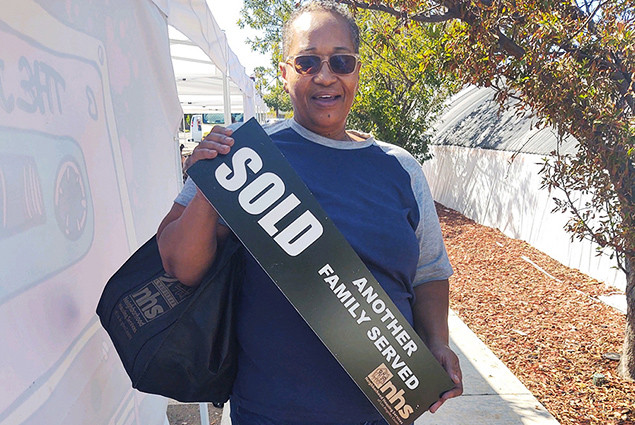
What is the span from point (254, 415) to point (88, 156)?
2.67 ft

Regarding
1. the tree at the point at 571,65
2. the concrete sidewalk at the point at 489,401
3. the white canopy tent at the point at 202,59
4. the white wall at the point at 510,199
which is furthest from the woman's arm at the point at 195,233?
the white wall at the point at 510,199

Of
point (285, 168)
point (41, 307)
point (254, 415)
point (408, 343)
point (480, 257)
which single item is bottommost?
point (480, 257)

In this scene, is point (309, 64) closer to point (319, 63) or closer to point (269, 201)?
point (319, 63)

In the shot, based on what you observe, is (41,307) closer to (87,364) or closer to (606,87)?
(87,364)

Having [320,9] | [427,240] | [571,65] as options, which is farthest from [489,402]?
[320,9]

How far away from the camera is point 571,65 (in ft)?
9.55

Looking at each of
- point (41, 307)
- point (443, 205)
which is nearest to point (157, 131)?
point (41, 307)

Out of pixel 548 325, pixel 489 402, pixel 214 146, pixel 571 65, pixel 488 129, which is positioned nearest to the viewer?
pixel 214 146

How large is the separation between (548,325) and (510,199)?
3.68 meters

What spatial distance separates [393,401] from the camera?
4.30 ft

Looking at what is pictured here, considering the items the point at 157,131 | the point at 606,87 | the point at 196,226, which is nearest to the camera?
the point at 196,226

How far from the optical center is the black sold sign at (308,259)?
1217mm

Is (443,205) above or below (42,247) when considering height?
A: below

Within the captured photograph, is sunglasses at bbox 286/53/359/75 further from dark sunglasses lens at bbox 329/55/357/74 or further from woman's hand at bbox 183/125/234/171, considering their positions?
woman's hand at bbox 183/125/234/171
